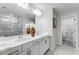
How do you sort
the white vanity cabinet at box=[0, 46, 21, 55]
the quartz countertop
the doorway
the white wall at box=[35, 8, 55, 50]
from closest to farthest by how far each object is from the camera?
1. the white vanity cabinet at box=[0, 46, 21, 55]
2. the quartz countertop
3. the white wall at box=[35, 8, 55, 50]
4. the doorway

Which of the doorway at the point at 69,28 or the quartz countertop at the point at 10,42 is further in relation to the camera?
the doorway at the point at 69,28

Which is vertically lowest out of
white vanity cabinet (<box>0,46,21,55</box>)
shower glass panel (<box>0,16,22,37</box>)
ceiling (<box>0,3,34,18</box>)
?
white vanity cabinet (<box>0,46,21,55</box>)

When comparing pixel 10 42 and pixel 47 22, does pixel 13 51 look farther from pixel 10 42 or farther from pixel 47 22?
pixel 47 22

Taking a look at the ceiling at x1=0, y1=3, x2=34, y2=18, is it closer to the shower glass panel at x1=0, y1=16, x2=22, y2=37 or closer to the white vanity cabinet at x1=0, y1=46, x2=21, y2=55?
the shower glass panel at x1=0, y1=16, x2=22, y2=37

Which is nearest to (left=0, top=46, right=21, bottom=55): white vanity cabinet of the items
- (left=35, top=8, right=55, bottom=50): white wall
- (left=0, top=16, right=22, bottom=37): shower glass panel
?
(left=0, top=16, right=22, bottom=37): shower glass panel

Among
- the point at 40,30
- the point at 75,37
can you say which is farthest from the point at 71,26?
the point at 40,30

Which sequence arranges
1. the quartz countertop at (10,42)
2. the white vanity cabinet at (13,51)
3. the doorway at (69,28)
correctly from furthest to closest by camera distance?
the doorway at (69,28)
the quartz countertop at (10,42)
the white vanity cabinet at (13,51)

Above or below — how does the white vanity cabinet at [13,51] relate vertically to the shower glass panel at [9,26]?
below

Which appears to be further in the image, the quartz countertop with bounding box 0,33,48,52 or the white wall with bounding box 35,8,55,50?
the white wall with bounding box 35,8,55,50

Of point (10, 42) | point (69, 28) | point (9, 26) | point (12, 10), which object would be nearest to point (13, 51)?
point (10, 42)

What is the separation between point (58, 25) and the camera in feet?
17.5

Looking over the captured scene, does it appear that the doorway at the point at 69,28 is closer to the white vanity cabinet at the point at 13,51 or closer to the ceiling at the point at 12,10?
the ceiling at the point at 12,10

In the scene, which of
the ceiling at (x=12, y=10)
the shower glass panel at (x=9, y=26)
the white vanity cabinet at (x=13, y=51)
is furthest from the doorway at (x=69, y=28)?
the white vanity cabinet at (x=13, y=51)

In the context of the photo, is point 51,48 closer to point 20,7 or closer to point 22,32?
point 22,32
